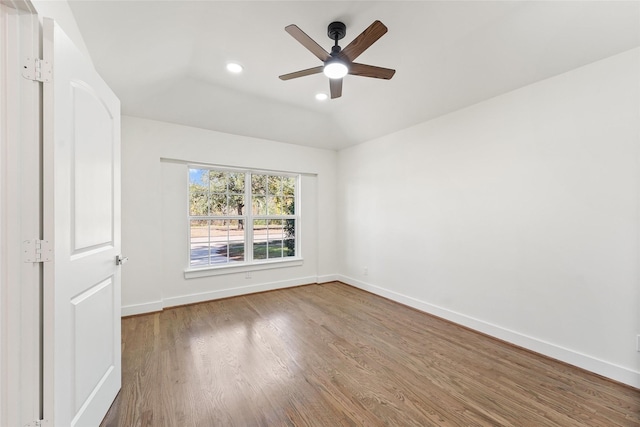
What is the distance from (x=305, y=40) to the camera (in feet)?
6.10

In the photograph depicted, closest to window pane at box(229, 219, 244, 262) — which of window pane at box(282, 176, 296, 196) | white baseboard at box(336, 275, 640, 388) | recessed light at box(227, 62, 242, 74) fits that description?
window pane at box(282, 176, 296, 196)

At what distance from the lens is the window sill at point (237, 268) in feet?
12.4

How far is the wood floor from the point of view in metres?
1.68

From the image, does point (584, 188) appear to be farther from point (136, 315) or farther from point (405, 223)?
point (136, 315)

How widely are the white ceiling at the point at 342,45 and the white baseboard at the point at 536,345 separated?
2.47 metres

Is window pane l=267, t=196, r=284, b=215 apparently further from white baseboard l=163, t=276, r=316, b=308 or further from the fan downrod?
the fan downrod

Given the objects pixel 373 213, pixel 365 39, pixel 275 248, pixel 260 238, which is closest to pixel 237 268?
pixel 260 238

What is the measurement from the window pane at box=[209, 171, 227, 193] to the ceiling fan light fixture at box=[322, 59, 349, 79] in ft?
8.57

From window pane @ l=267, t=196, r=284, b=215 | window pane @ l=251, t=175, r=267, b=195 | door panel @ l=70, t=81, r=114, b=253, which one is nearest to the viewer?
door panel @ l=70, t=81, r=114, b=253

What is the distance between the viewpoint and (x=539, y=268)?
8.15 feet

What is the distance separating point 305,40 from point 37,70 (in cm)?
147

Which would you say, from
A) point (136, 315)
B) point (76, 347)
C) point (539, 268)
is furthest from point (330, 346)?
point (136, 315)

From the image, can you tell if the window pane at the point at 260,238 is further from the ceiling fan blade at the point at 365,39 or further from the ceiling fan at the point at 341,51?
the ceiling fan blade at the point at 365,39

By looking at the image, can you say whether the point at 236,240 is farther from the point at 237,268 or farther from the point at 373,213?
the point at 373,213
